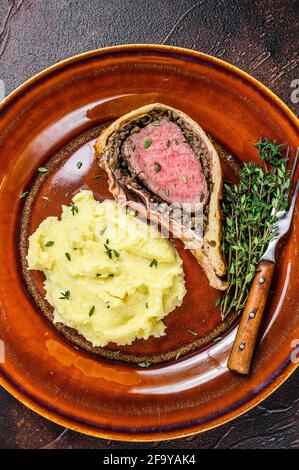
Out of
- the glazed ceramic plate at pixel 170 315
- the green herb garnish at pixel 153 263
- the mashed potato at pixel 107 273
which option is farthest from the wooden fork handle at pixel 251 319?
the green herb garnish at pixel 153 263

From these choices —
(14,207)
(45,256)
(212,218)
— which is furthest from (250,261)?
(14,207)

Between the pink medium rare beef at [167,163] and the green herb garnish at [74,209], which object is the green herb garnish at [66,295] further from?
the pink medium rare beef at [167,163]

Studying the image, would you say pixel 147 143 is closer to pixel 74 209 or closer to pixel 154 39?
pixel 74 209

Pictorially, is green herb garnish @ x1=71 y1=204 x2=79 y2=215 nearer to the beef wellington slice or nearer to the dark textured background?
the beef wellington slice

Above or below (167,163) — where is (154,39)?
above

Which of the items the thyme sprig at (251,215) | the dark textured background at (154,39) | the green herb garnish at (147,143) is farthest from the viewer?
the dark textured background at (154,39)

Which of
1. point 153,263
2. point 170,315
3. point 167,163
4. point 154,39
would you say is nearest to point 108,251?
point 153,263

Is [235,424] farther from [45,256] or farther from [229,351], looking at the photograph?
[45,256]

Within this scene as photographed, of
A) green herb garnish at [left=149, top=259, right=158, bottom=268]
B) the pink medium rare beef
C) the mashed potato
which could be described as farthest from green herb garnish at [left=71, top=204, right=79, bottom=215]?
green herb garnish at [left=149, top=259, right=158, bottom=268]
